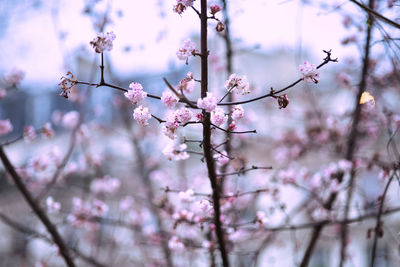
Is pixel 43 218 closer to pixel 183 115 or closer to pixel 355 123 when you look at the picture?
pixel 183 115

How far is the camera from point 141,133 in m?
5.37

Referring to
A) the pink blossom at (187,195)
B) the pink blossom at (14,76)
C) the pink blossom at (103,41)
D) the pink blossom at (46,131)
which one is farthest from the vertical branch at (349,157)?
the pink blossom at (14,76)

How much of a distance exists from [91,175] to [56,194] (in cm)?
190

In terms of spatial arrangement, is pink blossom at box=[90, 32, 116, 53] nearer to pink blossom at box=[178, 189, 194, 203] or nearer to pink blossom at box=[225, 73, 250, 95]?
pink blossom at box=[225, 73, 250, 95]

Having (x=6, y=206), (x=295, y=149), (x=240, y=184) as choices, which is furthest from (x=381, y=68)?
(x=6, y=206)

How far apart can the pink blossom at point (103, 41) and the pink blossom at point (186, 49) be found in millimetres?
262

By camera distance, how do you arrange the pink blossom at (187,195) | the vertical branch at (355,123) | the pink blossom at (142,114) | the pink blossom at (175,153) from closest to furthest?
1. the pink blossom at (142,114)
2. the pink blossom at (175,153)
3. the pink blossom at (187,195)
4. the vertical branch at (355,123)

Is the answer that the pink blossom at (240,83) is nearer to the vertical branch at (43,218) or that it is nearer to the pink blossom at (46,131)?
the vertical branch at (43,218)

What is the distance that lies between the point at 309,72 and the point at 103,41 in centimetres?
80

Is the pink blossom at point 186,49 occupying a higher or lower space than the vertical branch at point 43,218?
higher

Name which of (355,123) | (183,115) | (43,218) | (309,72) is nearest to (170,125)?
(183,115)

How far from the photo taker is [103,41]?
1453 millimetres

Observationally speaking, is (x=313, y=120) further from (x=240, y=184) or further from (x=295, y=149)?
(x=240, y=184)

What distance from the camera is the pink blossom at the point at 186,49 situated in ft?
4.92
